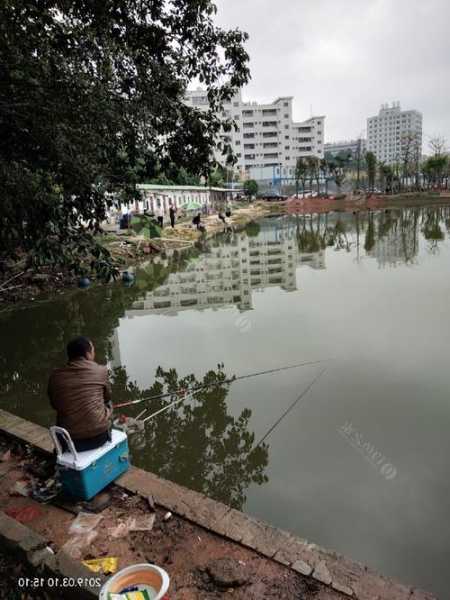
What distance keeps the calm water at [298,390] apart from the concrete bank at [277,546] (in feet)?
1.73

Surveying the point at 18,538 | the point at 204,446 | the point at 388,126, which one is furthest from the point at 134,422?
the point at 388,126

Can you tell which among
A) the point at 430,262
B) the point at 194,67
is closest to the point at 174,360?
the point at 194,67

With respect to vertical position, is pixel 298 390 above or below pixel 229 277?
below

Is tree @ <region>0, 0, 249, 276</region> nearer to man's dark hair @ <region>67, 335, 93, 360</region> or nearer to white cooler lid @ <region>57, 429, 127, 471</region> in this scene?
man's dark hair @ <region>67, 335, 93, 360</region>

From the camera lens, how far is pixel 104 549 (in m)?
2.81

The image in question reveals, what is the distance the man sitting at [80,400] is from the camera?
3158mm

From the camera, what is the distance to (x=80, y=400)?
3.19m

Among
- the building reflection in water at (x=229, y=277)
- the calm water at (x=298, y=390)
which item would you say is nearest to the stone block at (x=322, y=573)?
the calm water at (x=298, y=390)

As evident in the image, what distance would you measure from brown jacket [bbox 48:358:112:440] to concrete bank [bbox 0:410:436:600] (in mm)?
661

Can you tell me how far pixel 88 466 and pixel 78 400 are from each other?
517 mm

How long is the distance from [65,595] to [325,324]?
258 inches

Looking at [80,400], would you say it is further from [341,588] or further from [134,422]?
[341,588]

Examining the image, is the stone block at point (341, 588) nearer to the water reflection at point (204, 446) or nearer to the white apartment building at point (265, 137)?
the water reflection at point (204, 446)

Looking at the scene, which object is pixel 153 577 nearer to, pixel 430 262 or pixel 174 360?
pixel 174 360
